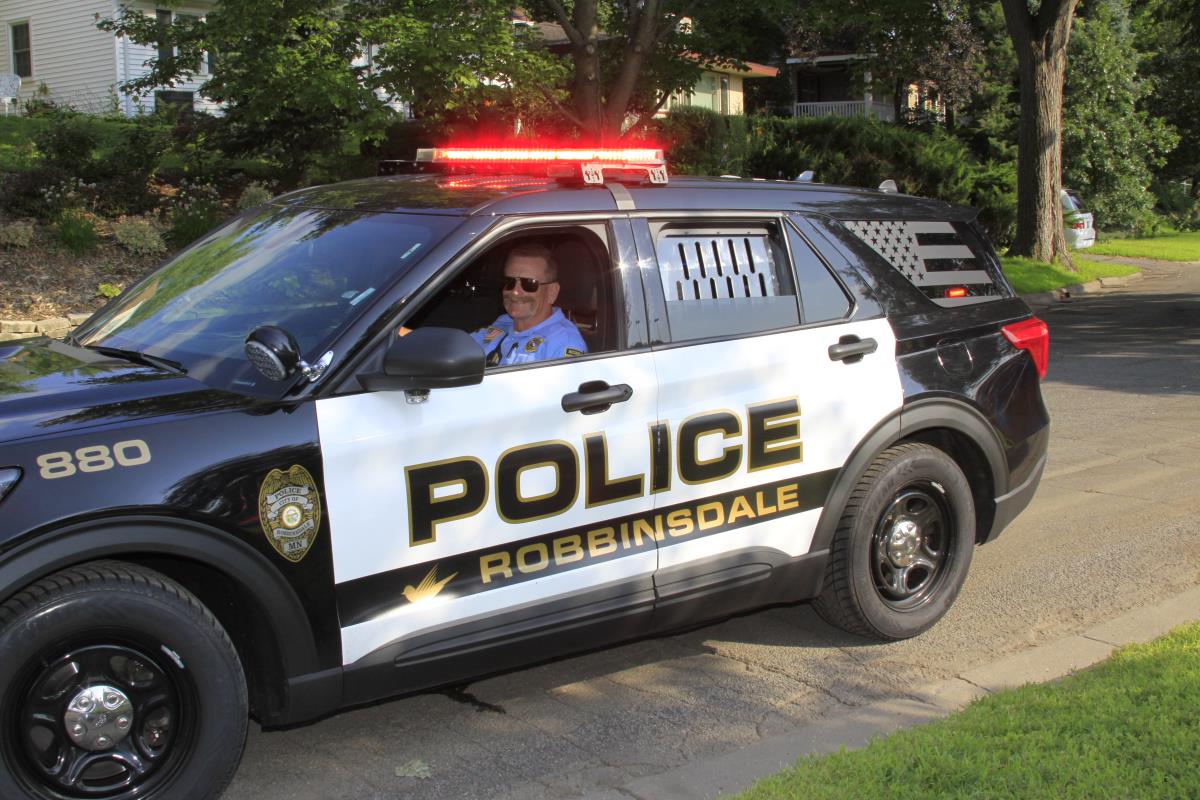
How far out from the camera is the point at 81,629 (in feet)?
9.88

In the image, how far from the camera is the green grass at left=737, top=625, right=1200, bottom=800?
331 cm

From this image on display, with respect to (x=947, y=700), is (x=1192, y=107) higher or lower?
higher

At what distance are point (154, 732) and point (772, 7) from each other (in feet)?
56.4

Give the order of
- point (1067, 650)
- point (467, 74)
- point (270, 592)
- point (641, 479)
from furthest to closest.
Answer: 1. point (467, 74)
2. point (1067, 650)
3. point (641, 479)
4. point (270, 592)

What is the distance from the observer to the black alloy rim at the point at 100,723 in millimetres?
2998

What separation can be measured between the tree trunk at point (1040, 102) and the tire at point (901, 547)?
1755 cm

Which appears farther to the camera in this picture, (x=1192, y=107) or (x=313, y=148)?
(x=1192, y=107)

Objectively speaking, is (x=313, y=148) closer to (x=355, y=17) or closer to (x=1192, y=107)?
(x=355, y=17)

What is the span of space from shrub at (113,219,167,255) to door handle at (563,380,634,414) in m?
11.6

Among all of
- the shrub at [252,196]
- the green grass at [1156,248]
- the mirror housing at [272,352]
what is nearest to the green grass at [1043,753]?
the mirror housing at [272,352]

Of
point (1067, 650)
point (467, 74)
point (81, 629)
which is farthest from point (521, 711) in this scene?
point (467, 74)

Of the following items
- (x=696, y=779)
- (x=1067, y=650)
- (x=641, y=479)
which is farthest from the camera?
(x=1067, y=650)

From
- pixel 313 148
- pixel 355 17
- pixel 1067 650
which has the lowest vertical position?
pixel 1067 650

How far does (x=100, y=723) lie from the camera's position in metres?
3.09
